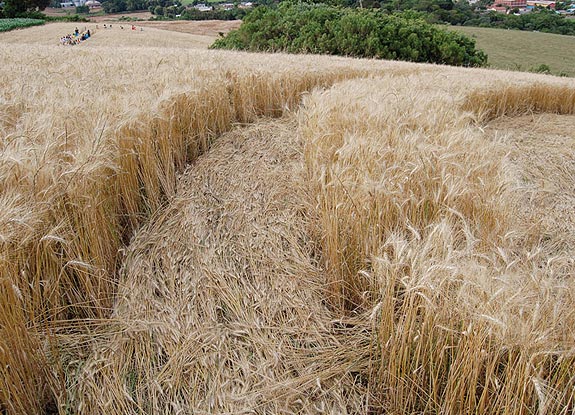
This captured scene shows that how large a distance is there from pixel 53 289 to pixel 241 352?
0.72 meters

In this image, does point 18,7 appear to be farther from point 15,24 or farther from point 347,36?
point 347,36

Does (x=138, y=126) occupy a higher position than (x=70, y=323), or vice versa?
(x=138, y=126)

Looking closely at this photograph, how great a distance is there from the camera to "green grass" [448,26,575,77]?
26.5 m

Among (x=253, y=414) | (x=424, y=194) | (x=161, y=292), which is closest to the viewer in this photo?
(x=253, y=414)

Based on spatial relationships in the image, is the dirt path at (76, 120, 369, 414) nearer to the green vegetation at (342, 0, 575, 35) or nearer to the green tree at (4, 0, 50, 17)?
the green vegetation at (342, 0, 575, 35)

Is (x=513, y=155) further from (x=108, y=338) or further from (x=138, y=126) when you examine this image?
(x=108, y=338)

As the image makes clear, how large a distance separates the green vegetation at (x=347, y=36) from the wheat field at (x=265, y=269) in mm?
15372

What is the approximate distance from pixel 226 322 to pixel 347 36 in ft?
58.7

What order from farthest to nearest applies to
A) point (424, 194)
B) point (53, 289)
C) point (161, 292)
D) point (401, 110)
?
point (401, 110)
point (424, 194)
point (161, 292)
point (53, 289)

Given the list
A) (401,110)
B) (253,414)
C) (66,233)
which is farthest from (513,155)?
(66,233)

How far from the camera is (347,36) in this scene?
679 inches

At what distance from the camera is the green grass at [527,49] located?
26472 mm

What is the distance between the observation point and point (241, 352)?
148 cm

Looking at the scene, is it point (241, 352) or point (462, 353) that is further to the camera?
point (241, 352)
